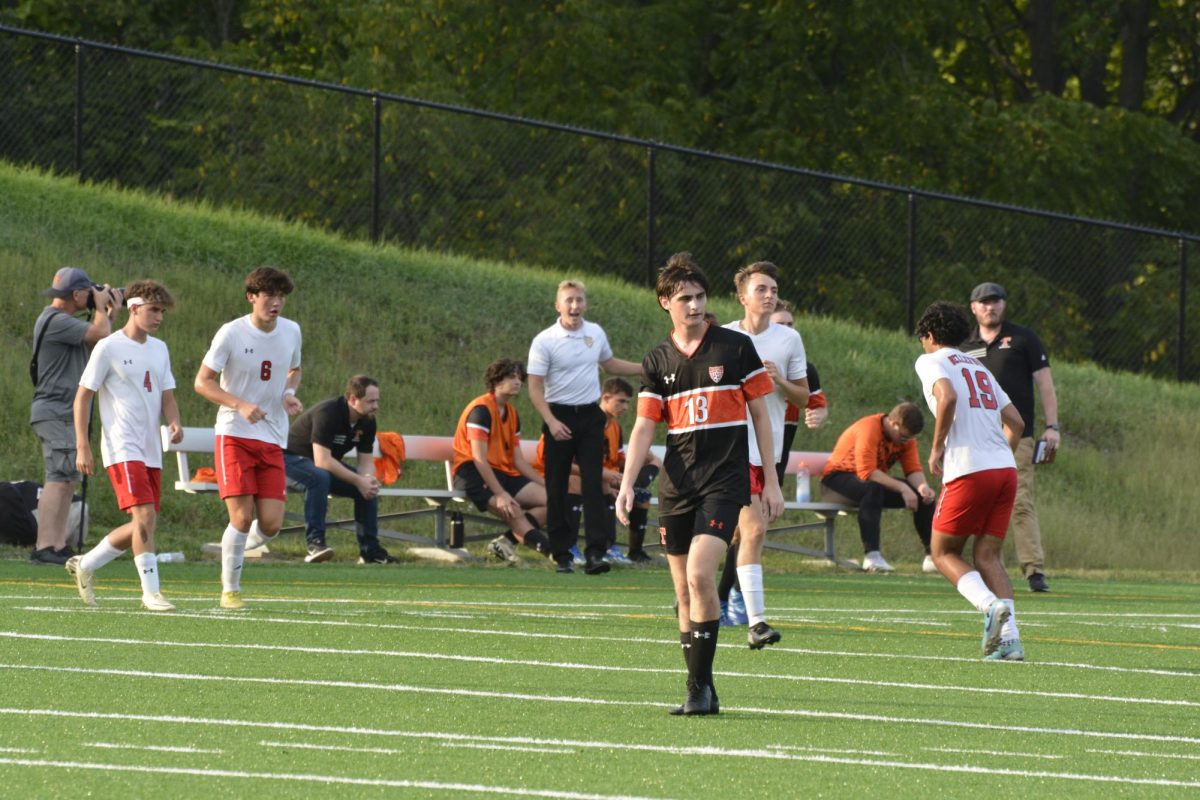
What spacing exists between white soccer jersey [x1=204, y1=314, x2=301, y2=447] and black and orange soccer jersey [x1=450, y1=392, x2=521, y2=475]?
5437 mm

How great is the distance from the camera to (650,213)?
24828mm

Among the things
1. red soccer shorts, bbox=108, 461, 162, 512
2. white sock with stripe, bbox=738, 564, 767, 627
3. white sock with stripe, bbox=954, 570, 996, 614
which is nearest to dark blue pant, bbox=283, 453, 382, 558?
red soccer shorts, bbox=108, 461, 162, 512

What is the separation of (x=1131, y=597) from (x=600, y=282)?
1087 cm

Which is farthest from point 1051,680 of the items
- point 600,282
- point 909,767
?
point 600,282

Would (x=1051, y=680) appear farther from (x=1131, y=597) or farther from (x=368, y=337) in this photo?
(x=368, y=337)

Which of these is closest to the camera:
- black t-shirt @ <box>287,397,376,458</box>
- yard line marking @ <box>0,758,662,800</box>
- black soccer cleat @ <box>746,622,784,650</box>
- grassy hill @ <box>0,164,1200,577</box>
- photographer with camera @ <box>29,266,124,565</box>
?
yard line marking @ <box>0,758,662,800</box>

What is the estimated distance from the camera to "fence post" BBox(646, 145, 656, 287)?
81.1 ft

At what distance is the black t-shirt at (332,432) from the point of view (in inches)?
683

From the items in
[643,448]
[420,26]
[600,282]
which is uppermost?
[420,26]

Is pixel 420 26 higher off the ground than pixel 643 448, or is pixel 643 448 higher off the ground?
pixel 420 26

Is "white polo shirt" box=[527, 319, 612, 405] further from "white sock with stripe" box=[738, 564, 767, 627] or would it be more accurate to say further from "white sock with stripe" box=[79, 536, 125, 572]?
"white sock with stripe" box=[738, 564, 767, 627]

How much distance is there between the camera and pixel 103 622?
36.0ft

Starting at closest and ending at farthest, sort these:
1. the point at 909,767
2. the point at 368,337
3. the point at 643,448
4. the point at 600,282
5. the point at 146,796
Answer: the point at 146,796 → the point at 909,767 → the point at 643,448 → the point at 368,337 → the point at 600,282

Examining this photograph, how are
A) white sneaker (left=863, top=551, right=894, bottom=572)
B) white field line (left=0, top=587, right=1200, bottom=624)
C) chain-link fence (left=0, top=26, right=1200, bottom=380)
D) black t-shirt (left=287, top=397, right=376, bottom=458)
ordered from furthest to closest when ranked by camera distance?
chain-link fence (left=0, top=26, right=1200, bottom=380), white sneaker (left=863, top=551, right=894, bottom=572), black t-shirt (left=287, top=397, right=376, bottom=458), white field line (left=0, top=587, right=1200, bottom=624)
